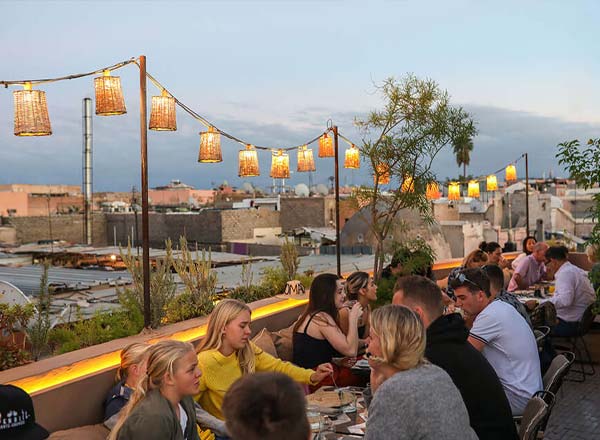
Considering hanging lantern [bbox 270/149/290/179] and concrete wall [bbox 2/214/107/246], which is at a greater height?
hanging lantern [bbox 270/149/290/179]

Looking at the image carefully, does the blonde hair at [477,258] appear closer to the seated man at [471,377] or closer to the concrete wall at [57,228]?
the seated man at [471,377]

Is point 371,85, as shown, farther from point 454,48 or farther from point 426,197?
point 454,48

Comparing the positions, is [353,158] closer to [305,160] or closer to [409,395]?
[305,160]

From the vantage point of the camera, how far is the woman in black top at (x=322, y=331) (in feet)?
17.5

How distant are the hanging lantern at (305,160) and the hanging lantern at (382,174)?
3.48 feet

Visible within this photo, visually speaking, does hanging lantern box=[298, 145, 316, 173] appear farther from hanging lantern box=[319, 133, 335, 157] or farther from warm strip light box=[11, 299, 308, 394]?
warm strip light box=[11, 299, 308, 394]

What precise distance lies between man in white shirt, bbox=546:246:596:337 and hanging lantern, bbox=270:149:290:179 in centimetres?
412

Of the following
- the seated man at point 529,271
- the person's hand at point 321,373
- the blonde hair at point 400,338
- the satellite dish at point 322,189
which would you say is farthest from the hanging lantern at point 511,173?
the satellite dish at point 322,189

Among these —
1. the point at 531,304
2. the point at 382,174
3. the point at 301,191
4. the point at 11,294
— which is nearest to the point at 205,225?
the point at 301,191

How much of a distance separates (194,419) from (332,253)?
62.0ft

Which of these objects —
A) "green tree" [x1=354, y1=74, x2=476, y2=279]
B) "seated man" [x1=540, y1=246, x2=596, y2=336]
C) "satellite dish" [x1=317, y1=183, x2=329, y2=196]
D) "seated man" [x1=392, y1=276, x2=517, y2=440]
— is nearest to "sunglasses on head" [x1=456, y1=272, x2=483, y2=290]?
"seated man" [x1=392, y1=276, x2=517, y2=440]

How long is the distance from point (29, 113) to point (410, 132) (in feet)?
19.0

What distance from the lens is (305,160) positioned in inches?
386

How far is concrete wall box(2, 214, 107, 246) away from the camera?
115 ft
